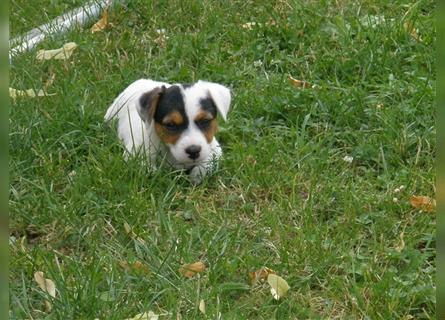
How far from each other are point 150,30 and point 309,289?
328 centimetres

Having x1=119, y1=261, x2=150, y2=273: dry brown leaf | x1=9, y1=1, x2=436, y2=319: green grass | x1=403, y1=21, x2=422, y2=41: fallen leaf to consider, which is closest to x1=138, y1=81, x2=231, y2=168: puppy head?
x1=9, y1=1, x2=436, y2=319: green grass

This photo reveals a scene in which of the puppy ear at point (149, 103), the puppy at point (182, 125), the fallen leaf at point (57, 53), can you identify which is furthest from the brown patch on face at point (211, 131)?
the fallen leaf at point (57, 53)

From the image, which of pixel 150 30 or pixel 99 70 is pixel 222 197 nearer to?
pixel 99 70

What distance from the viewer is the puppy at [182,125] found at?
4.32 m

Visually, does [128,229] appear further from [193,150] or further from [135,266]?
[193,150]

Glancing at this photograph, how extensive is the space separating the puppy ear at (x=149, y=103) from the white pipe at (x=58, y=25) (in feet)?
4.94

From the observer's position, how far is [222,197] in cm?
425

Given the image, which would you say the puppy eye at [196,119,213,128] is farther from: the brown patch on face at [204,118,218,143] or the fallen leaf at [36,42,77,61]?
the fallen leaf at [36,42,77,61]

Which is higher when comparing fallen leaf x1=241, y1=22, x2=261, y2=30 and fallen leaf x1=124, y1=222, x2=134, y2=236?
fallen leaf x1=124, y1=222, x2=134, y2=236

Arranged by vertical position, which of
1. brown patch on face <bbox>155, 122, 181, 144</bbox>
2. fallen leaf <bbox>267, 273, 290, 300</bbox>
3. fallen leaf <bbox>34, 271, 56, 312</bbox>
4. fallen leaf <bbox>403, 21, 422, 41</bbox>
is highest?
fallen leaf <bbox>34, 271, 56, 312</bbox>

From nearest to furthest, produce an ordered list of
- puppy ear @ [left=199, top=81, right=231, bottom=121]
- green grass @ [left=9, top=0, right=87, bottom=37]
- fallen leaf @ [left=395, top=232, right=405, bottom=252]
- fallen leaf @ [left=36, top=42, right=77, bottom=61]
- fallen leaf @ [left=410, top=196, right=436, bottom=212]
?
fallen leaf @ [left=395, top=232, right=405, bottom=252] → fallen leaf @ [left=410, top=196, right=436, bottom=212] → puppy ear @ [left=199, top=81, right=231, bottom=121] → fallen leaf @ [left=36, top=42, right=77, bottom=61] → green grass @ [left=9, top=0, right=87, bottom=37]

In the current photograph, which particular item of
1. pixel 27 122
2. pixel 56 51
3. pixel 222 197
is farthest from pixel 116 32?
pixel 222 197

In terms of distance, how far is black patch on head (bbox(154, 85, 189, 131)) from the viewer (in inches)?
170

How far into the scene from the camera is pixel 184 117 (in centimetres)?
432
